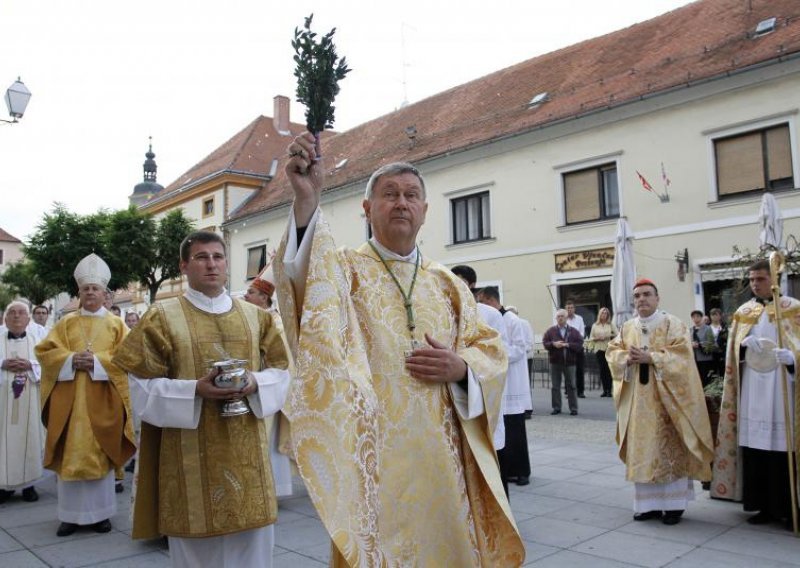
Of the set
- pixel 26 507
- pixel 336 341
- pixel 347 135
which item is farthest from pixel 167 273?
pixel 336 341

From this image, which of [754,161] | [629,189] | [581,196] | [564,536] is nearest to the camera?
[564,536]

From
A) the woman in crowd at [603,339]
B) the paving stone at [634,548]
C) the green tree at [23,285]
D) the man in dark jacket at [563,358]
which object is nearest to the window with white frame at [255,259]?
the green tree at [23,285]

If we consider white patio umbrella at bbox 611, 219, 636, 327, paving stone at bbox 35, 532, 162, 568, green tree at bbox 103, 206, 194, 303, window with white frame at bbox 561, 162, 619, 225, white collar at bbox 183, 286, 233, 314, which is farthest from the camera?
green tree at bbox 103, 206, 194, 303

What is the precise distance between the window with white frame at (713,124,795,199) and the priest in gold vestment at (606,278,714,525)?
33.7 ft

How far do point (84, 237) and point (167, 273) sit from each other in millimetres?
3446

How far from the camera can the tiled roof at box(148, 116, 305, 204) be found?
32312 mm

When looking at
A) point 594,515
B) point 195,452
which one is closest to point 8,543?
point 195,452

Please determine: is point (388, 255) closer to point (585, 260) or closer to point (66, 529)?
point (66, 529)

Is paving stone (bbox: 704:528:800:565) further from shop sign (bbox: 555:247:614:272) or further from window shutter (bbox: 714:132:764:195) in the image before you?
shop sign (bbox: 555:247:614:272)

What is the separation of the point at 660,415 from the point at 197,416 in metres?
4.03

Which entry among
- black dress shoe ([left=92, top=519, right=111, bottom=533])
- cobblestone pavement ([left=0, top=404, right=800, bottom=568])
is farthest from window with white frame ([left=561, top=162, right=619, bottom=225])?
black dress shoe ([left=92, top=519, right=111, bottom=533])

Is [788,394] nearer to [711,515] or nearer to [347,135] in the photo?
[711,515]

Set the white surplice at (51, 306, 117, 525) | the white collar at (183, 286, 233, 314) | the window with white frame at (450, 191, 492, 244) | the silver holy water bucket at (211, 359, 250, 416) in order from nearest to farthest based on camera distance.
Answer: the silver holy water bucket at (211, 359, 250, 416) < the white collar at (183, 286, 233, 314) < the white surplice at (51, 306, 117, 525) < the window with white frame at (450, 191, 492, 244)

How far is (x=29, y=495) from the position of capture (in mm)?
6660
